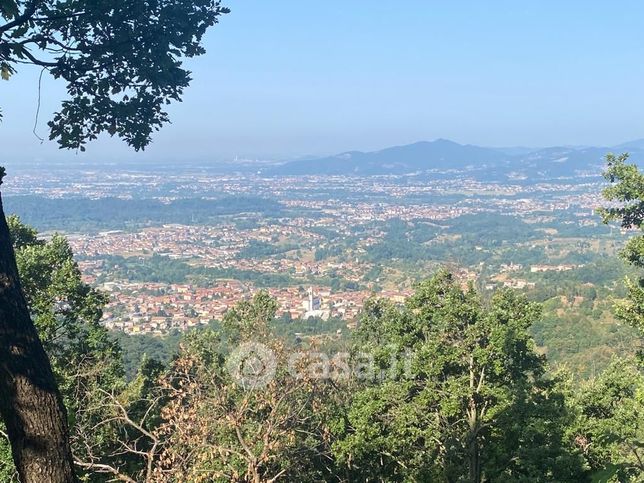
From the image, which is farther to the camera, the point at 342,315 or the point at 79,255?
the point at 79,255

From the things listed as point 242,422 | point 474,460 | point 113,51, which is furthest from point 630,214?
point 113,51

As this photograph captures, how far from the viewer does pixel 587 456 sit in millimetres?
8133

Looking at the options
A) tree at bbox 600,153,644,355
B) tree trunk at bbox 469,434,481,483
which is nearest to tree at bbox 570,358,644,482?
tree at bbox 600,153,644,355

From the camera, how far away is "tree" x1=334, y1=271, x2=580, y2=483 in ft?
24.0

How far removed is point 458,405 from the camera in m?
7.64

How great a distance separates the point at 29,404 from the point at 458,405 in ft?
21.5

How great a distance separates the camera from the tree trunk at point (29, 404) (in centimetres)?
198

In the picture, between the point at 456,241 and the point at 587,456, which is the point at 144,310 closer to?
the point at 587,456

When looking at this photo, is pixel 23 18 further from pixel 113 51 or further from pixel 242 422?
pixel 242 422

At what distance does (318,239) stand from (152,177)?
77.7 m

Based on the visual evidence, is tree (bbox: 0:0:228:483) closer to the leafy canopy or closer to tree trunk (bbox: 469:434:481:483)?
the leafy canopy

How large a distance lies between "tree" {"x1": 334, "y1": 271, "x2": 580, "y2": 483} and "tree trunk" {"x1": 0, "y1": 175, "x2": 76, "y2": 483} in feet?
19.6

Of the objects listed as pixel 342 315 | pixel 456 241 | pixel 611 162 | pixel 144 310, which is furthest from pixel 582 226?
pixel 611 162

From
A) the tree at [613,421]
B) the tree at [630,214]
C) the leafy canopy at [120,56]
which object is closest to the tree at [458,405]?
the tree at [613,421]
